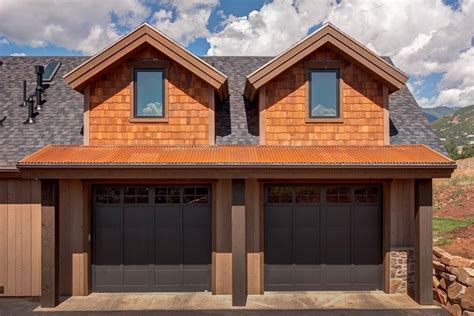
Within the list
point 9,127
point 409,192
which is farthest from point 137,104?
point 409,192

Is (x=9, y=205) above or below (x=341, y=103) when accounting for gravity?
below

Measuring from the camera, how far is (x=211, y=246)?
10.2 meters

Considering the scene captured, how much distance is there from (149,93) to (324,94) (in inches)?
183

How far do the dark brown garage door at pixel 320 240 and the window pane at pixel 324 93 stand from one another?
2000 millimetres

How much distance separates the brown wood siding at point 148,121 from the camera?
10.5 meters

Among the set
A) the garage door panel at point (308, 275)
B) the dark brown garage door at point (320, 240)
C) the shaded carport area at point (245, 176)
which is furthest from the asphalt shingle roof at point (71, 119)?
the garage door panel at point (308, 275)

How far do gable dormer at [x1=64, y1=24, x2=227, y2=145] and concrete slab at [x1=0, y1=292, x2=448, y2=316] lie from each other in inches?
154

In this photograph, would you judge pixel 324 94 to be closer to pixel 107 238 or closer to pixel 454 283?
pixel 454 283

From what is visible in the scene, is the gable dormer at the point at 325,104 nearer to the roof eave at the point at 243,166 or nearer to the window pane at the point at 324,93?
the window pane at the point at 324,93

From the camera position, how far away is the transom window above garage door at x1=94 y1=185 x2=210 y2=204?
10.4m

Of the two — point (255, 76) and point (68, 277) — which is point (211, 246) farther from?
point (255, 76)

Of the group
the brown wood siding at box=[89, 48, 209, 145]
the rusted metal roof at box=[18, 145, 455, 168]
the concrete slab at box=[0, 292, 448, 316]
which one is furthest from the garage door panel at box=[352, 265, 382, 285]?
the brown wood siding at box=[89, 48, 209, 145]

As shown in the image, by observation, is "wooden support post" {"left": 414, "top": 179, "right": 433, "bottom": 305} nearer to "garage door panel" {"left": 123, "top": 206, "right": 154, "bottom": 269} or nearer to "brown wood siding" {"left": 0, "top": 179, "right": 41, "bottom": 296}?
"garage door panel" {"left": 123, "top": 206, "right": 154, "bottom": 269}

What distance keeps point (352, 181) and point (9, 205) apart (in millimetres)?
8710
